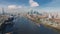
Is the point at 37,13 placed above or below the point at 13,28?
above

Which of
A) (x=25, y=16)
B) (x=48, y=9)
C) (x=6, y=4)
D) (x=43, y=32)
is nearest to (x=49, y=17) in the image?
(x=48, y=9)

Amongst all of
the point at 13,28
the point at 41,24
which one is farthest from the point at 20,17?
the point at 41,24

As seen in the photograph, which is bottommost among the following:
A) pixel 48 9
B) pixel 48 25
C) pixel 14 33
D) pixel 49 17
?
pixel 14 33

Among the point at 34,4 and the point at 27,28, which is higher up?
the point at 34,4

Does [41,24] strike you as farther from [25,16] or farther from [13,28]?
[13,28]

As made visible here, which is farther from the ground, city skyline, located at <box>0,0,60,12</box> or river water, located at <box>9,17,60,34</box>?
city skyline, located at <box>0,0,60,12</box>

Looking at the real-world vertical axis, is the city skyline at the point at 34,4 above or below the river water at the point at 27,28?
above

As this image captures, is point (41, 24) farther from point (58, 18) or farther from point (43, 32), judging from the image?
point (58, 18)
